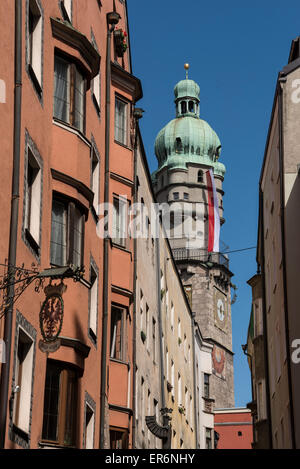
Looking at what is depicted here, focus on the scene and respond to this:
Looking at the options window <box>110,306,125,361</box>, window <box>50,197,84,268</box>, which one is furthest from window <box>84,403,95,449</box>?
window <box>110,306,125,361</box>

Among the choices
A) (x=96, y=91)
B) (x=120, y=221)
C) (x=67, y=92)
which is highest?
(x=96, y=91)

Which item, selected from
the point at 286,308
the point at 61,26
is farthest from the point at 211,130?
the point at 61,26

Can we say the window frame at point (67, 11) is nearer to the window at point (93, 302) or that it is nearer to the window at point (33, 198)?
the window at point (33, 198)

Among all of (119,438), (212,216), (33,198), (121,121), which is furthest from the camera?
(212,216)

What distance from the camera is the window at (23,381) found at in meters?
16.4

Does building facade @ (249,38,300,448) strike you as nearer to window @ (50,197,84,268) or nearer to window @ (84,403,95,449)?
window @ (84,403,95,449)

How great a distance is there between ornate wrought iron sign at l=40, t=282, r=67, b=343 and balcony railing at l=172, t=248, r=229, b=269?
93.3 m

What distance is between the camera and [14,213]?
16188 mm

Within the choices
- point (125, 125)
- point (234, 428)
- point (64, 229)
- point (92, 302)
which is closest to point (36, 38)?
point (64, 229)

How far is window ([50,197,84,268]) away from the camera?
19.2m

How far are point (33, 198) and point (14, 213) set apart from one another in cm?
194

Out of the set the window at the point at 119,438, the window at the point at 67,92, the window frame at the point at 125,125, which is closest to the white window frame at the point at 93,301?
the window at the point at 67,92

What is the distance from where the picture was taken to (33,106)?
18.1 m

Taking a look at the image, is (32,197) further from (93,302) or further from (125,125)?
(125,125)
